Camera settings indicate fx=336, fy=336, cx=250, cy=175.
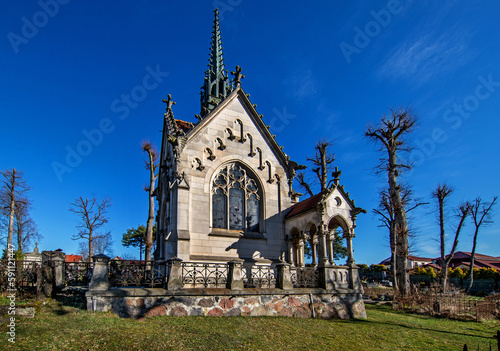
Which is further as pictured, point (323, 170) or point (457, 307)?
point (323, 170)

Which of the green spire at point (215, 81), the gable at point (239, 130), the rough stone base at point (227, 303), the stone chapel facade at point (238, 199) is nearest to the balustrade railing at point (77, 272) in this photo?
the rough stone base at point (227, 303)

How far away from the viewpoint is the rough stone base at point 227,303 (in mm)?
11270

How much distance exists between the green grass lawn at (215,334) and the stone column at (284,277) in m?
1.44

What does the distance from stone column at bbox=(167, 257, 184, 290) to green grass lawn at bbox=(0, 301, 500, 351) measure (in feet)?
3.85

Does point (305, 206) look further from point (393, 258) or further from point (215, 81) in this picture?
point (215, 81)

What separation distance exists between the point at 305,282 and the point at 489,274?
36.3m

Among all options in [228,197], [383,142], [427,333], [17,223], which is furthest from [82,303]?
[17,223]

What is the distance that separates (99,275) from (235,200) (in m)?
7.99

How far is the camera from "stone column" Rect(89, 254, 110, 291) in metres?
11.2

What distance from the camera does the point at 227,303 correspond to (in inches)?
506

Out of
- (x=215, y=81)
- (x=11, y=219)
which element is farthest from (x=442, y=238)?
(x=11, y=219)

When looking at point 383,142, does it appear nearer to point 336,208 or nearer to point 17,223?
point 336,208

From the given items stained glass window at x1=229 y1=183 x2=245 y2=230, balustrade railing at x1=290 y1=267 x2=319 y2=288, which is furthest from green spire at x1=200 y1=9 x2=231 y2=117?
balustrade railing at x1=290 y1=267 x2=319 y2=288

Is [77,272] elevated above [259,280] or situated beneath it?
elevated above
